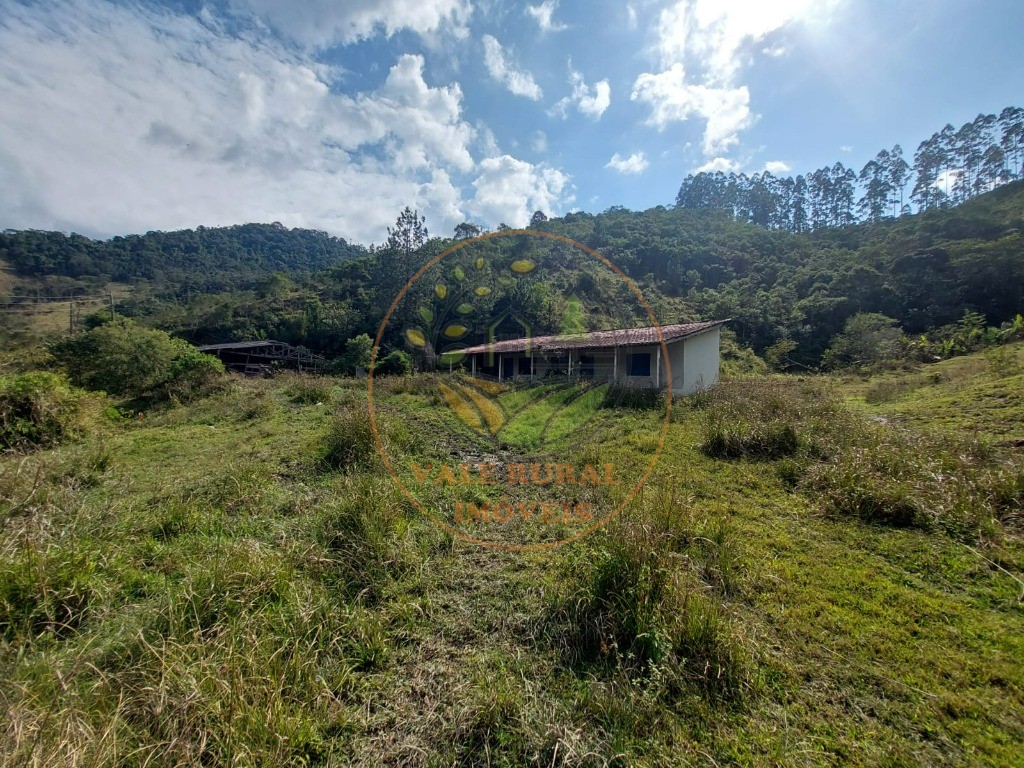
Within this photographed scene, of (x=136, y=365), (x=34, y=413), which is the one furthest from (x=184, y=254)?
(x=34, y=413)

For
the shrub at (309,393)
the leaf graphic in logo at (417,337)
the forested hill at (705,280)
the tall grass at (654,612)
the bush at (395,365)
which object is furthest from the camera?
the forested hill at (705,280)

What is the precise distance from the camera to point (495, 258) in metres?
4.23

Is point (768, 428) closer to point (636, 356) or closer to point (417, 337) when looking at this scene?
point (417, 337)

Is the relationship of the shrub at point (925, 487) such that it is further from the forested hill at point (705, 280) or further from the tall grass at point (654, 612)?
the forested hill at point (705, 280)

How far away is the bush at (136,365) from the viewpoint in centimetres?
1362

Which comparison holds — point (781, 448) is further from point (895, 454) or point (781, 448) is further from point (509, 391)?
point (509, 391)

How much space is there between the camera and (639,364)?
1359cm

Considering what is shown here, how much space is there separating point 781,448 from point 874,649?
4608mm

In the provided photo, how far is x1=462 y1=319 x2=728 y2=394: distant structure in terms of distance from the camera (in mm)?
12453

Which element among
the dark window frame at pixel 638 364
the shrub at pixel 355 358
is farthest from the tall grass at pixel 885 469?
the shrub at pixel 355 358

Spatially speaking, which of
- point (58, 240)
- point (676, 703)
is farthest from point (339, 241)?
point (676, 703)

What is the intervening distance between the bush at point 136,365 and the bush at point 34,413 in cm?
503

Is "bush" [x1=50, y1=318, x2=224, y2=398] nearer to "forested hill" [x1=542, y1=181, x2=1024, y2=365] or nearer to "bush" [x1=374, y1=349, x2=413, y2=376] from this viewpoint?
"bush" [x1=374, y1=349, x2=413, y2=376]

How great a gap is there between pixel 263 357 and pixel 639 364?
2519 cm
